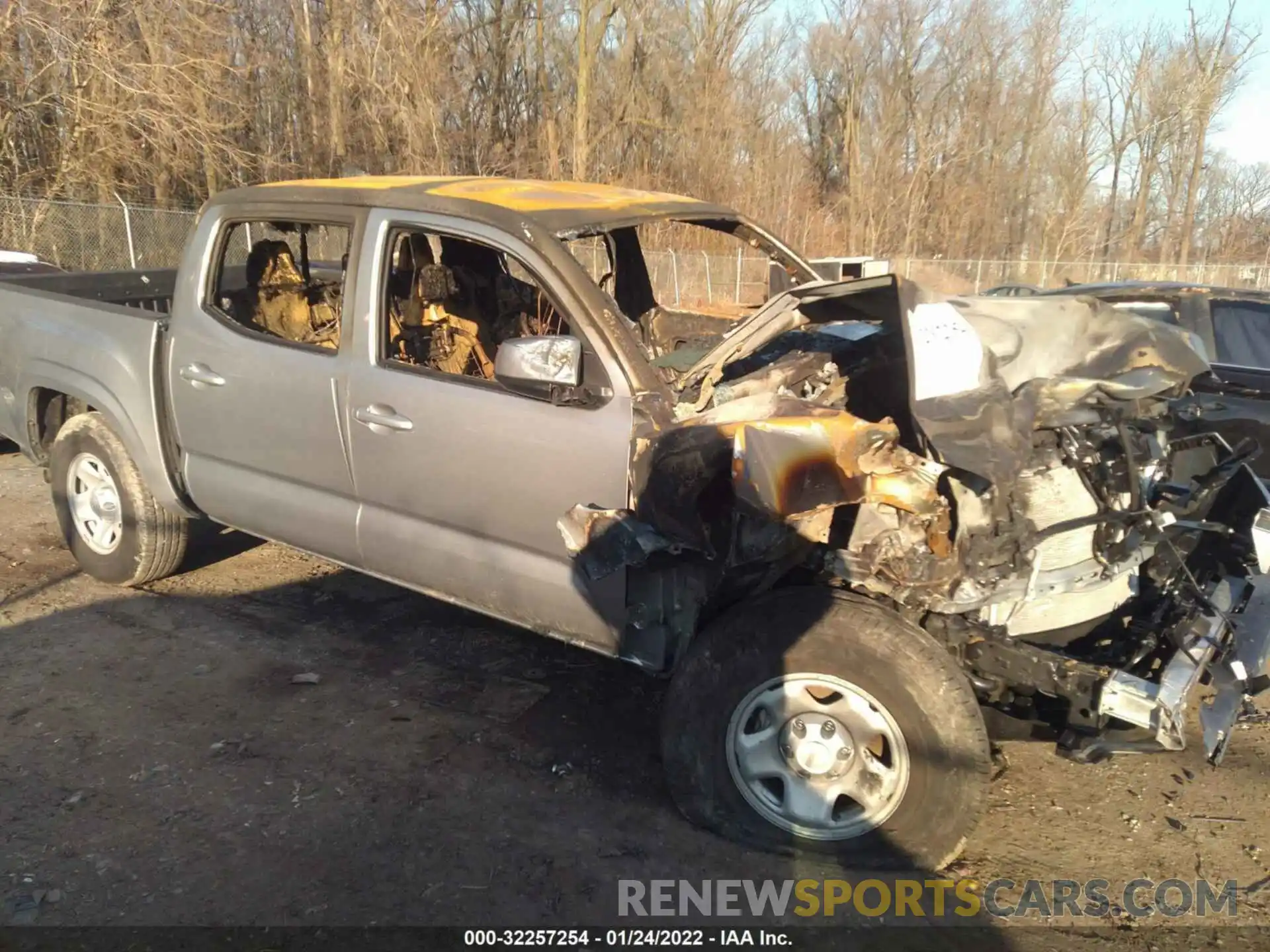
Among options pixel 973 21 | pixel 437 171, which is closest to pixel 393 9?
pixel 437 171

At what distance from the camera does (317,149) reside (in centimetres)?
2205

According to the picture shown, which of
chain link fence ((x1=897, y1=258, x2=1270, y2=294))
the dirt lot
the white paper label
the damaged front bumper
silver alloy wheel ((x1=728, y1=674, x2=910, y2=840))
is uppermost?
chain link fence ((x1=897, y1=258, x2=1270, y2=294))

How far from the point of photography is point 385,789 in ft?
10.8

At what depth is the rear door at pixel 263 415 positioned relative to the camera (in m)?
3.77

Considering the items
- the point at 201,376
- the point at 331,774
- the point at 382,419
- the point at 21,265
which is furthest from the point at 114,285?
the point at 331,774

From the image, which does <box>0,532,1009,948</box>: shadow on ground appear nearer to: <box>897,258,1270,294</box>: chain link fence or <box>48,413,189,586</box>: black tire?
<box>48,413,189,586</box>: black tire

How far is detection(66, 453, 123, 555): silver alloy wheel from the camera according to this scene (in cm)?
483

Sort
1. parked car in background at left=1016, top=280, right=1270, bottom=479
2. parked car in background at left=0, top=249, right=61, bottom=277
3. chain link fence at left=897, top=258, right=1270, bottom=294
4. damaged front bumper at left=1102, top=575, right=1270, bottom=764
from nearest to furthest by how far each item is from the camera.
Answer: damaged front bumper at left=1102, top=575, right=1270, bottom=764
parked car in background at left=1016, top=280, right=1270, bottom=479
parked car in background at left=0, top=249, right=61, bottom=277
chain link fence at left=897, top=258, right=1270, bottom=294

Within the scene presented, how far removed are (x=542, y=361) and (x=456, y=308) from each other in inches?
60.3

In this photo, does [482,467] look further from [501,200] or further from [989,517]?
[989,517]

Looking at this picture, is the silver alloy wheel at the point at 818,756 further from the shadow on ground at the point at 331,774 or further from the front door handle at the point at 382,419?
the front door handle at the point at 382,419

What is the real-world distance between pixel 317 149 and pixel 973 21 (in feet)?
94.8

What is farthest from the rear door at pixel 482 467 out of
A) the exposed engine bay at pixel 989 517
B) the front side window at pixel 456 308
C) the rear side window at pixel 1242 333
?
the rear side window at pixel 1242 333

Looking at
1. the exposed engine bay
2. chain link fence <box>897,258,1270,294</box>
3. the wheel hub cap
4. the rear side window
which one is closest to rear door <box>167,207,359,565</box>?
the exposed engine bay
